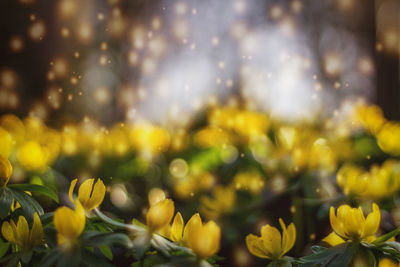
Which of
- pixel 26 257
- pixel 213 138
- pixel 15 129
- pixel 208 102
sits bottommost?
pixel 208 102

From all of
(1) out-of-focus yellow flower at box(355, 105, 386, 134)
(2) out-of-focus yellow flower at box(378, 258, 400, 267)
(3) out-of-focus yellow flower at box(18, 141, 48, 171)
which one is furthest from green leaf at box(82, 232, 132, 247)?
(1) out-of-focus yellow flower at box(355, 105, 386, 134)

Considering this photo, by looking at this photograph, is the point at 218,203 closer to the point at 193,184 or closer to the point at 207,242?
the point at 193,184

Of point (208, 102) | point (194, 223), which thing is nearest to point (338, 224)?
point (194, 223)

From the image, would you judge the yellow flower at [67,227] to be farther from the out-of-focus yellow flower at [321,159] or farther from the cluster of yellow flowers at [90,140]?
the out-of-focus yellow flower at [321,159]

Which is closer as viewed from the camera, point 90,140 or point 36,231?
point 36,231

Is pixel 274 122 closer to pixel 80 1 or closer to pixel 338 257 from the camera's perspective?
pixel 338 257

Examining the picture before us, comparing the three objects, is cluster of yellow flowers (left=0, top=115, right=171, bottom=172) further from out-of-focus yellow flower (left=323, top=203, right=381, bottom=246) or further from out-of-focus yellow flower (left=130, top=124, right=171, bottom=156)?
out-of-focus yellow flower (left=323, top=203, right=381, bottom=246)

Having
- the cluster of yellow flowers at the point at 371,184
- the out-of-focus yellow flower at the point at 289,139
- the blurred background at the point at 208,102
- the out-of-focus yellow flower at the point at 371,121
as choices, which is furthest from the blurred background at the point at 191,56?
the cluster of yellow flowers at the point at 371,184

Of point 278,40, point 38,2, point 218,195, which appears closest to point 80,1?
point 38,2
